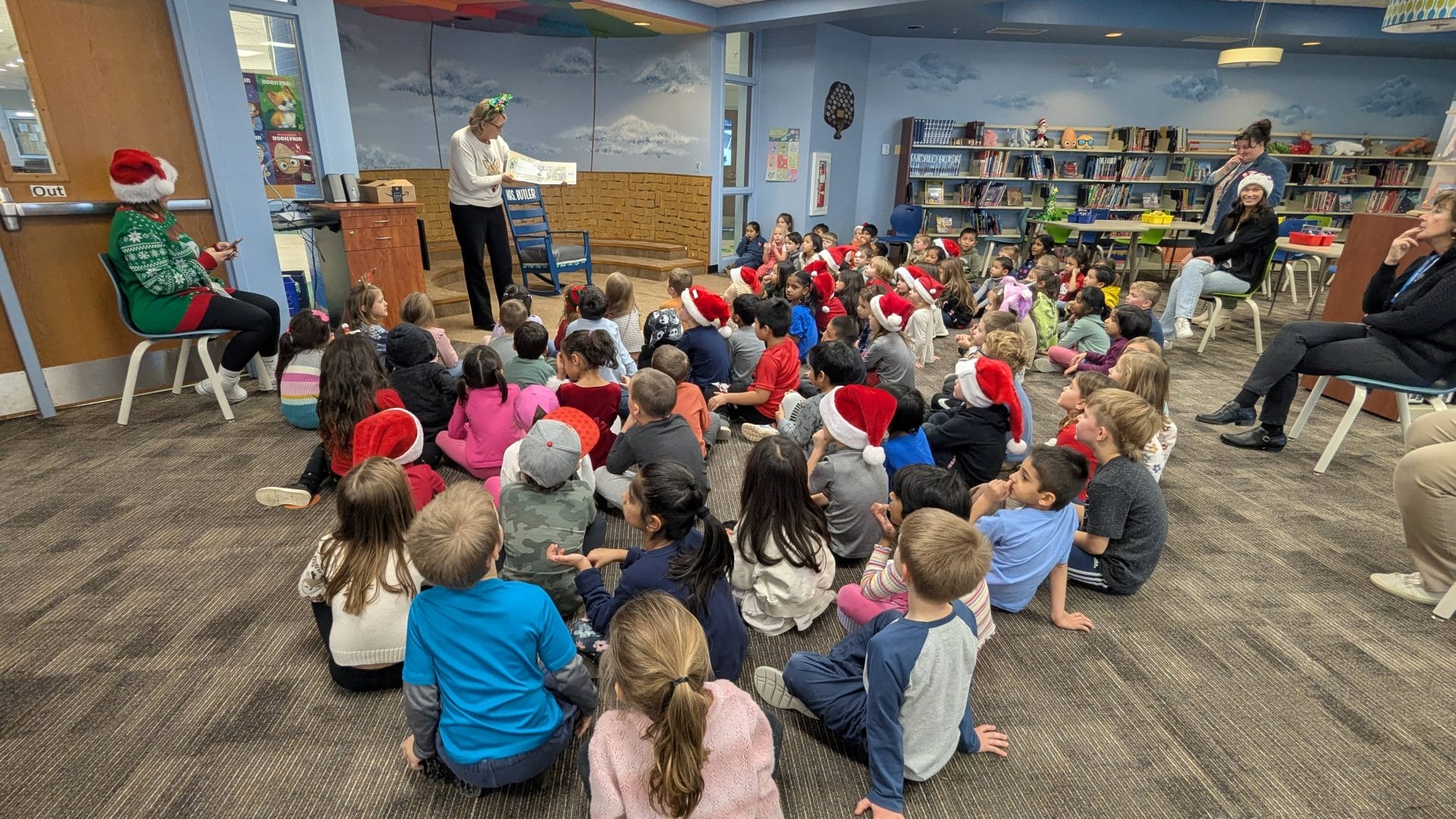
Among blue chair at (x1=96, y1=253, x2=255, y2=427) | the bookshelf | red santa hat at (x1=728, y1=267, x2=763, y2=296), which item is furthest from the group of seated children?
the bookshelf

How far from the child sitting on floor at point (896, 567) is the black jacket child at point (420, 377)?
2.09 metres

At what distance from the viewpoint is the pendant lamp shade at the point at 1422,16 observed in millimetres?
4594

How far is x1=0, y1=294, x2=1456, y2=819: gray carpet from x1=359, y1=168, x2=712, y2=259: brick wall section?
20.5 ft

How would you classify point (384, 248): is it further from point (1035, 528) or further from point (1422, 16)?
point (1422, 16)

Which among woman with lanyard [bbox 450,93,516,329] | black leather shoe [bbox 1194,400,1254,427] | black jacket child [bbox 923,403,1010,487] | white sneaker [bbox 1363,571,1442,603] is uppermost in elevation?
woman with lanyard [bbox 450,93,516,329]

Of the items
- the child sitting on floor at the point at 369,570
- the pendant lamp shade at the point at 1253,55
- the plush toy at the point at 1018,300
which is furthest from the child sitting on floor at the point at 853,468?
the pendant lamp shade at the point at 1253,55

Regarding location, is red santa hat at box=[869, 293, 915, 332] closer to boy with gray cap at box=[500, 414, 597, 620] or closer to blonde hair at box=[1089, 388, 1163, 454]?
blonde hair at box=[1089, 388, 1163, 454]

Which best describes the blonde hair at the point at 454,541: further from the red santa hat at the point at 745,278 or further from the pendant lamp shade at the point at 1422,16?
the pendant lamp shade at the point at 1422,16

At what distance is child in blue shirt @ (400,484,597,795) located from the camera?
143 centimetres

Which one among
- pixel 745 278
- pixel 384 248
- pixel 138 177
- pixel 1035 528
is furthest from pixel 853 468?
pixel 384 248

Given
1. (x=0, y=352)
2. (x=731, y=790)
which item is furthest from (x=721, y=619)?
(x=0, y=352)

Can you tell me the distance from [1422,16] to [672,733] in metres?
6.97

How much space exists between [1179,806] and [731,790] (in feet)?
4.00

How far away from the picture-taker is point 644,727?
4.07 feet
